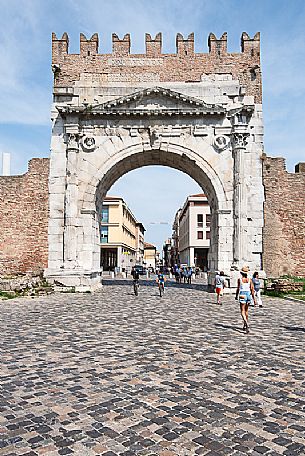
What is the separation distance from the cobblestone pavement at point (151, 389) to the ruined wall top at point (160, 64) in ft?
42.9

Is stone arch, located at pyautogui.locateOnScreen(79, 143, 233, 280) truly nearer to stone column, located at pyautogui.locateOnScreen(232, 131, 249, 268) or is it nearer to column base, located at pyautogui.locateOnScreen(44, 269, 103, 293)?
stone column, located at pyautogui.locateOnScreen(232, 131, 249, 268)

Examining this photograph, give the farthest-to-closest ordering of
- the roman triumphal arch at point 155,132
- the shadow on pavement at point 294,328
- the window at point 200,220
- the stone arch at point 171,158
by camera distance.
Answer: the window at point 200,220, the stone arch at point 171,158, the roman triumphal arch at point 155,132, the shadow on pavement at point 294,328

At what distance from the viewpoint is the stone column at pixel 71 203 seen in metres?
17.8

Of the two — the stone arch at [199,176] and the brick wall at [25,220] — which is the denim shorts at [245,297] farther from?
the brick wall at [25,220]

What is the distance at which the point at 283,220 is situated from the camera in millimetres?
20953

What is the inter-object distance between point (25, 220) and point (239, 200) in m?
9.84

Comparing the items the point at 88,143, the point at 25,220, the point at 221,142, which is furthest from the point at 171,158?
the point at 25,220

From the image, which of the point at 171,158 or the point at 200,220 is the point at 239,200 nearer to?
the point at 171,158

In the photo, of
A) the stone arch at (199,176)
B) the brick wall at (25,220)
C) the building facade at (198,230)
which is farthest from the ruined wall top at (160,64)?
the building facade at (198,230)

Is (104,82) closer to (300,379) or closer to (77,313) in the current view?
(77,313)

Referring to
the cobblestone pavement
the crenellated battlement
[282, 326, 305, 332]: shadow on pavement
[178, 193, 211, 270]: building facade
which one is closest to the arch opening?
the crenellated battlement

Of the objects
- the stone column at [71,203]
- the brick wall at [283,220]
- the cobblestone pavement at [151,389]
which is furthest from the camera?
the brick wall at [283,220]

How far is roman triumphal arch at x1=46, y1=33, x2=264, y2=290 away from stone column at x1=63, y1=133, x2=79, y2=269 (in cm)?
4

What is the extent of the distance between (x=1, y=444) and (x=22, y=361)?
2.62 meters
